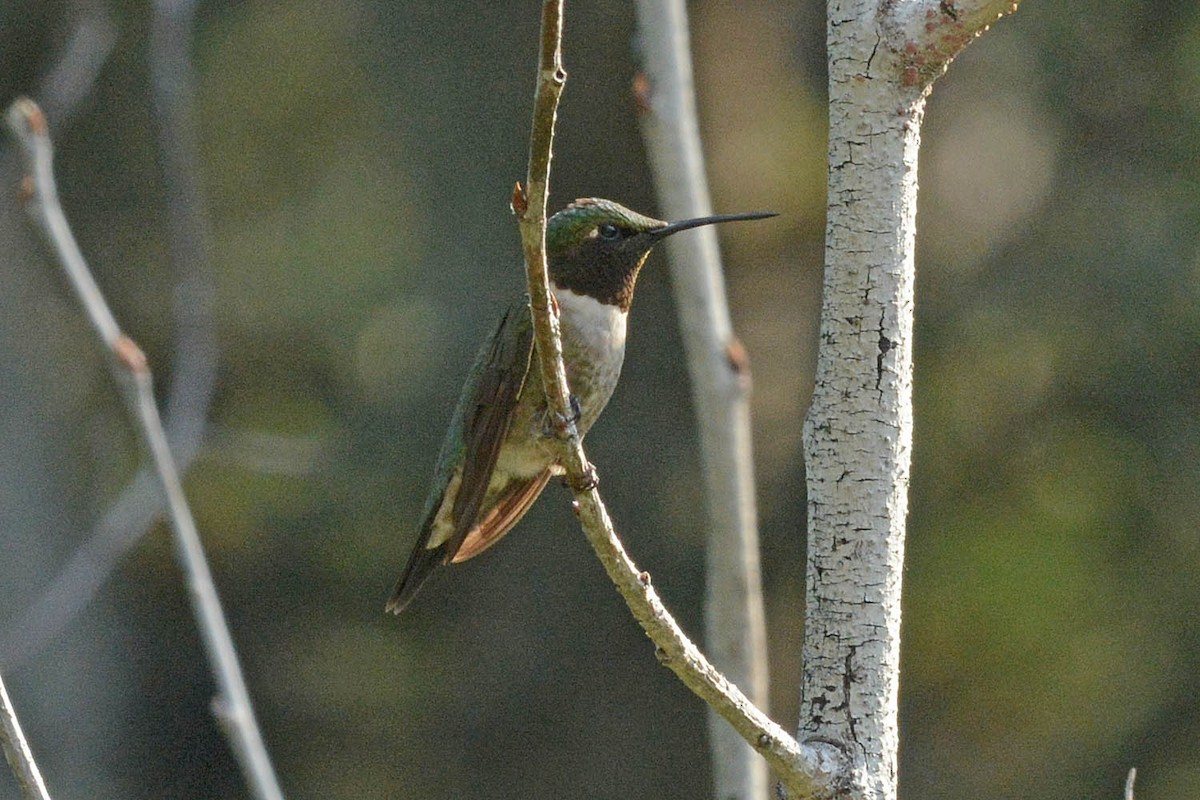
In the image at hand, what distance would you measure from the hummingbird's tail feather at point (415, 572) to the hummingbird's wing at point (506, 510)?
89 millimetres

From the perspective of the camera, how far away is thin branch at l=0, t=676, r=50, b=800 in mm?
1813

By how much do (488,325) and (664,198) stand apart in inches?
143

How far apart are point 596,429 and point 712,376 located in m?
3.10

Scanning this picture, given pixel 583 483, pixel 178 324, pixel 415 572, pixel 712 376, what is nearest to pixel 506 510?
pixel 415 572

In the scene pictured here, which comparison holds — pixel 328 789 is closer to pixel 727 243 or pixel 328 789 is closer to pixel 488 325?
pixel 488 325

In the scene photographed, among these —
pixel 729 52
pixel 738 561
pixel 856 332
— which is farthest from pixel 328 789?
pixel 856 332

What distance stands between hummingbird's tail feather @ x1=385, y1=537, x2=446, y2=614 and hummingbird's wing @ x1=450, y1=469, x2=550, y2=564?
0.09 meters

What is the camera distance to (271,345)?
305 inches

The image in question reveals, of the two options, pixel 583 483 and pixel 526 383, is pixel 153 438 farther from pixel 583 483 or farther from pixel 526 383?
pixel 583 483

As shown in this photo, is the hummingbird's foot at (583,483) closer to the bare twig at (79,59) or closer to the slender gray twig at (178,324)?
the slender gray twig at (178,324)

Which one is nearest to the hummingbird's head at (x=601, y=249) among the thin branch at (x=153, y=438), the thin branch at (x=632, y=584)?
the thin branch at (x=153, y=438)

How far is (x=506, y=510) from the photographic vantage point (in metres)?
3.35

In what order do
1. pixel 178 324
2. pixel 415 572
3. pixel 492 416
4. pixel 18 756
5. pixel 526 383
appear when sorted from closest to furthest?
pixel 18 756, pixel 492 416, pixel 526 383, pixel 415 572, pixel 178 324

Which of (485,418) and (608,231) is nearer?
(485,418)
